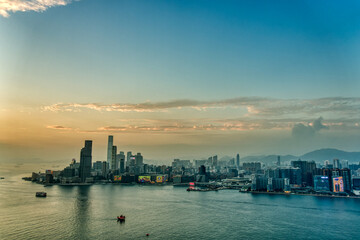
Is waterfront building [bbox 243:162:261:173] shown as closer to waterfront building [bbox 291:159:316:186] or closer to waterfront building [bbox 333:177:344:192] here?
waterfront building [bbox 291:159:316:186]

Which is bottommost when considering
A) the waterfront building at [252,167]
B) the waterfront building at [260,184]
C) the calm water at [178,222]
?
the calm water at [178,222]

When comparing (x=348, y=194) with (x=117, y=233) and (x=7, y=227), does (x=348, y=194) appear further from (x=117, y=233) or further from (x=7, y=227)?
(x=7, y=227)

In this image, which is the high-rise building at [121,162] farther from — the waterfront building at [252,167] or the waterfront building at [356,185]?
the waterfront building at [356,185]

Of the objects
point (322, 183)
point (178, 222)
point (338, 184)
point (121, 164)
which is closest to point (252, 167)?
point (121, 164)

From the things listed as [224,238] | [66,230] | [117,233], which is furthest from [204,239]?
[66,230]

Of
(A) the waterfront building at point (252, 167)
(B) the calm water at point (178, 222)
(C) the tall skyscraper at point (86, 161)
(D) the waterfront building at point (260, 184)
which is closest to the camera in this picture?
(B) the calm water at point (178, 222)

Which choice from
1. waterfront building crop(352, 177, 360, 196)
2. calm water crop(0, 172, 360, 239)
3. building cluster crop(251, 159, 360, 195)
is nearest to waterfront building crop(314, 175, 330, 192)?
building cluster crop(251, 159, 360, 195)

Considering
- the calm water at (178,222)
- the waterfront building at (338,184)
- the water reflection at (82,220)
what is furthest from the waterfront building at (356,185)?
the water reflection at (82,220)

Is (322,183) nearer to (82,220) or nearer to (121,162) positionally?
(82,220)
